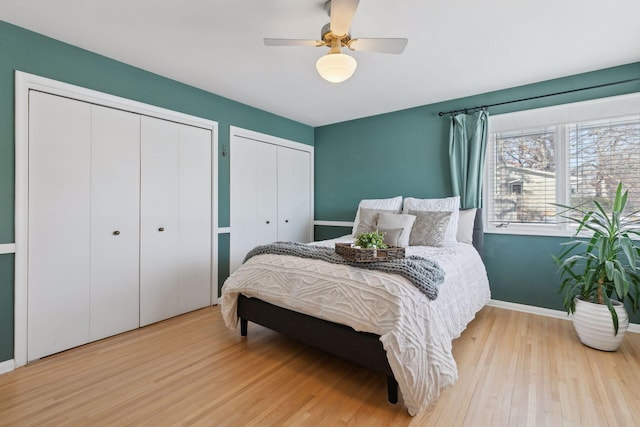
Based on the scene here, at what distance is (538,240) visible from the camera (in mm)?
3238

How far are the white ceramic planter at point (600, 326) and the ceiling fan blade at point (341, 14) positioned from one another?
111 inches

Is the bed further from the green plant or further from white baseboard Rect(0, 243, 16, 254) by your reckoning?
white baseboard Rect(0, 243, 16, 254)

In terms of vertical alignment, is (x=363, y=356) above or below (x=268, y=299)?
below

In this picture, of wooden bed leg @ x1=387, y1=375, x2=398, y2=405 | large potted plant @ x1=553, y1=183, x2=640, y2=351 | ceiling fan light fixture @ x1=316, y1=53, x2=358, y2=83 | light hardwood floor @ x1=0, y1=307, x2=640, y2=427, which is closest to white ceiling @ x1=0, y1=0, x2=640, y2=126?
ceiling fan light fixture @ x1=316, y1=53, x2=358, y2=83

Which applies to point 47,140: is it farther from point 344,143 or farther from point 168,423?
point 344,143

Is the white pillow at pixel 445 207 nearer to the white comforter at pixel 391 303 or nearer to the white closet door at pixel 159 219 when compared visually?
the white comforter at pixel 391 303

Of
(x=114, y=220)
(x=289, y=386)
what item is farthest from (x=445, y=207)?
(x=114, y=220)

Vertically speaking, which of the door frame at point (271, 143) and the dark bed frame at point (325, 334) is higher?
the door frame at point (271, 143)

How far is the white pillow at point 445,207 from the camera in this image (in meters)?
3.18

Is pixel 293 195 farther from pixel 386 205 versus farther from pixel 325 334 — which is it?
pixel 325 334

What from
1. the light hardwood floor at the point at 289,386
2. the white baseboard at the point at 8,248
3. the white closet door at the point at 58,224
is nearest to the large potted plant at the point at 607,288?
the light hardwood floor at the point at 289,386

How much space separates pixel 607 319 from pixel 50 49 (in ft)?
15.7

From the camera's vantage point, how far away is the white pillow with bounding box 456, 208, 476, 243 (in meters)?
3.32

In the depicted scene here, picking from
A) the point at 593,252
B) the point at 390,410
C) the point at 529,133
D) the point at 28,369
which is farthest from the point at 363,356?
the point at 529,133
